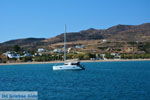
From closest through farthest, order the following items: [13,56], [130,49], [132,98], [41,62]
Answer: [132,98] → [41,62] → [13,56] → [130,49]

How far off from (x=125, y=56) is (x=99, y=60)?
51.7 ft

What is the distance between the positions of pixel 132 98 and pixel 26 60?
128 meters

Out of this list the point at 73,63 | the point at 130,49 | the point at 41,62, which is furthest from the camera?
the point at 130,49

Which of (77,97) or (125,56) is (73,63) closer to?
(77,97)

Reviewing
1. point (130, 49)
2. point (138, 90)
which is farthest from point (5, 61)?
point (138, 90)

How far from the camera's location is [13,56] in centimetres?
17062

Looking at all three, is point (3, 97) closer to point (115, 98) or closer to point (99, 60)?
point (115, 98)

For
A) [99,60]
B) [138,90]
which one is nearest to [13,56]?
[99,60]

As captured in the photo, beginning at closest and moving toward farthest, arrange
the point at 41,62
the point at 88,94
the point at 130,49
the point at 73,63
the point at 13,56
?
the point at 88,94, the point at 73,63, the point at 41,62, the point at 13,56, the point at 130,49

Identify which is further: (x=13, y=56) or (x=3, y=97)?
(x=13, y=56)

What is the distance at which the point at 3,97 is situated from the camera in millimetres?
31922

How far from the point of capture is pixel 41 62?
517 feet

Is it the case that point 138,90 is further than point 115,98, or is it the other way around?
point 138,90

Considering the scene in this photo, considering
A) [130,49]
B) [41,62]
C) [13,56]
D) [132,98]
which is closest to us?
[132,98]
